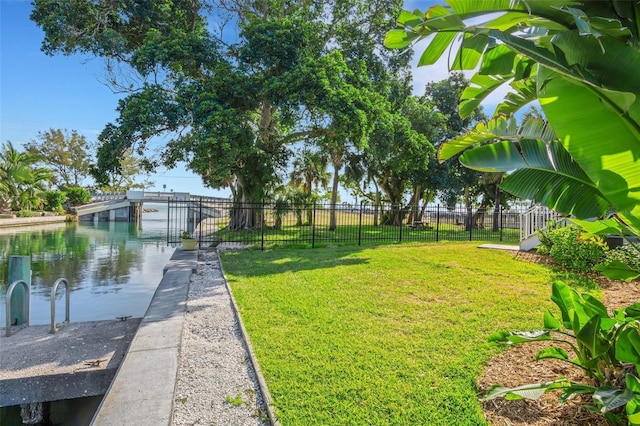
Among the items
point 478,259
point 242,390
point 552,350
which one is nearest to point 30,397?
point 242,390

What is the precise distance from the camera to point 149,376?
3119 millimetres

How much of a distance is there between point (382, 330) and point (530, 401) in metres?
1.93

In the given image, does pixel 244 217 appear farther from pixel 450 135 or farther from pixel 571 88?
pixel 571 88

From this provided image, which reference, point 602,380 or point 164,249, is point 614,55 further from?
point 164,249

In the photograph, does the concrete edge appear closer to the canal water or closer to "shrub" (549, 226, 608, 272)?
the canal water

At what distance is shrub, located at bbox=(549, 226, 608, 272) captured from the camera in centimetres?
732

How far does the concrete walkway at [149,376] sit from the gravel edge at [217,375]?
127 millimetres

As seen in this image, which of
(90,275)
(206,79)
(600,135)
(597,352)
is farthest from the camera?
(206,79)

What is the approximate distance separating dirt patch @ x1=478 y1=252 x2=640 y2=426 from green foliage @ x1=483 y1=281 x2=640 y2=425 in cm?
15

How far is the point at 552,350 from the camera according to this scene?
9.09 ft

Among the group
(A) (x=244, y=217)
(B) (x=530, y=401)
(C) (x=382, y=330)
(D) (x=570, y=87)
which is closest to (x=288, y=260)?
(C) (x=382, y=330)

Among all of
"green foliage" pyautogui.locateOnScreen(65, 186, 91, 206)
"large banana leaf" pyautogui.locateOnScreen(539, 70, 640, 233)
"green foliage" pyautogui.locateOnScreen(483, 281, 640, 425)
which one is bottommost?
"green foliage" pyautogui.locateOnScreen(483, 281, 640, 425)

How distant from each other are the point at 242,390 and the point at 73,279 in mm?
8985

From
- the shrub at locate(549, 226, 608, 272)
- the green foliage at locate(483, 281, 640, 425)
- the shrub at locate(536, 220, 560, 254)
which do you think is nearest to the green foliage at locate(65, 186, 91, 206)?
the shrub at locate(536, 220, 560, 254)
